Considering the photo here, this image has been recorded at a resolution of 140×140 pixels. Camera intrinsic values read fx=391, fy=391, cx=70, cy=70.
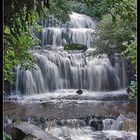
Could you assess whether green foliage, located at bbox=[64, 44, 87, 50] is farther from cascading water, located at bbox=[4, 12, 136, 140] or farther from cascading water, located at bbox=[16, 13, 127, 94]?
cascading water, located at bbox=[16, 13, 127, 94]

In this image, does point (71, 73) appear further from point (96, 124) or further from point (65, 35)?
point (96, 124)

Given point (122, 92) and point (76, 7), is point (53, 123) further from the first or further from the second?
point (76, 7)

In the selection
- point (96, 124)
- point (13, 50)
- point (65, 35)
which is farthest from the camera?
point (65, 35)

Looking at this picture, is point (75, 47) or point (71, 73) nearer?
point (71, 73)

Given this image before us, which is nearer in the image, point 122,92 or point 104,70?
point 122,92

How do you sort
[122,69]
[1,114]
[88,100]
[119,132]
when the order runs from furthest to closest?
[122,69]
[88,100]
[119,132]
[1,114]

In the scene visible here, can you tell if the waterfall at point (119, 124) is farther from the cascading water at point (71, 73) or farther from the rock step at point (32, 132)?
the cascading water at point (71, 73)

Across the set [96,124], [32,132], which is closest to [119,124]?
[96,124]

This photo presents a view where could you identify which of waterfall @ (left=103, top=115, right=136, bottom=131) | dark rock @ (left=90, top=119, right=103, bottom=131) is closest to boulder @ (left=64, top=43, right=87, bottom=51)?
waterfall @ (left=103, top=115, right=136, bottom=131)

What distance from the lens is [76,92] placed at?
11516mm

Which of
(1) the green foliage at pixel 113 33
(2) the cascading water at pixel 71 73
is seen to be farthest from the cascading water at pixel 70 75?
(1) the green foliage at pixel 113 33

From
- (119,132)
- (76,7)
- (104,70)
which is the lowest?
(119,132)

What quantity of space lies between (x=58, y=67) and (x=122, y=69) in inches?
82.0

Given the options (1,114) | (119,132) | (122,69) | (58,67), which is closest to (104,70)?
(122,69)
